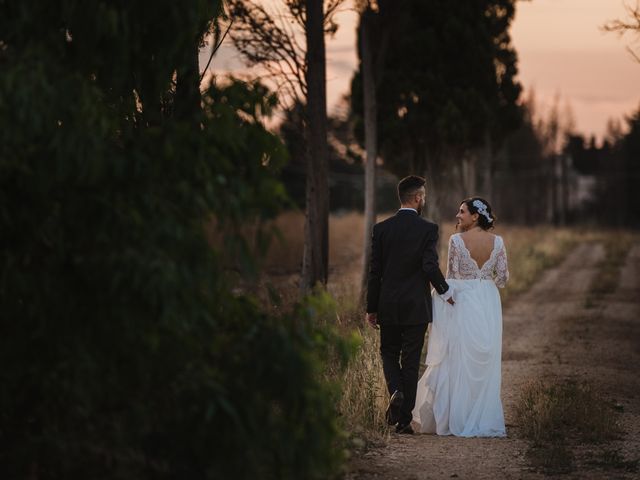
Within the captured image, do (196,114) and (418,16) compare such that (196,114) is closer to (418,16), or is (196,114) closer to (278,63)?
(278,63)

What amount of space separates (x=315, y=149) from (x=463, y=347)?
566 centimetres

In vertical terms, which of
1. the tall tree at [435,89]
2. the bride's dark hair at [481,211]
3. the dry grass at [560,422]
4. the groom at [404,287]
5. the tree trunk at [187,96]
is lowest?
the dry grass at [560,422]

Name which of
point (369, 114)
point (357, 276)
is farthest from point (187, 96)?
point (357, 276)

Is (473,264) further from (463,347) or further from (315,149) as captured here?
(315,149)

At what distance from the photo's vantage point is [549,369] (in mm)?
12016

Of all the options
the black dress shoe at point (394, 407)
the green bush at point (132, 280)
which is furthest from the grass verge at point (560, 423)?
the green bush at point (132, 280)

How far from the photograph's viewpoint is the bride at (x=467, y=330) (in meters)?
8.75

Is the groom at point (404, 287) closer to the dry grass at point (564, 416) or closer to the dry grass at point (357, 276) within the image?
the dry grass at point (357, 276)

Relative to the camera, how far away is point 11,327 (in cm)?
482

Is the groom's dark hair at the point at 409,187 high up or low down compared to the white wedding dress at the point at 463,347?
up

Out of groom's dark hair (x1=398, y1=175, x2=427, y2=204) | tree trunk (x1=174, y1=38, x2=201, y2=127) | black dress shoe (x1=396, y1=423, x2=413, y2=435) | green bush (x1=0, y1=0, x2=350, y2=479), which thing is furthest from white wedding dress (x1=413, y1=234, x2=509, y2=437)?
green bush (x1=0, y1=0, x2=350, y2=479)

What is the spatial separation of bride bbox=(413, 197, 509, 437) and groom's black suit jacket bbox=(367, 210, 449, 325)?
1.25 feet

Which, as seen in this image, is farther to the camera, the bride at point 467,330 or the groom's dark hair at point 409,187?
the bride at point 467,330

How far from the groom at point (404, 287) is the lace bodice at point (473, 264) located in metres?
0.31
